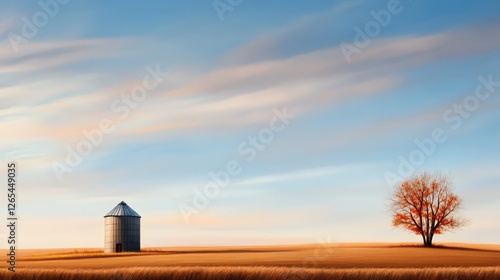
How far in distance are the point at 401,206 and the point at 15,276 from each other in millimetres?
80613

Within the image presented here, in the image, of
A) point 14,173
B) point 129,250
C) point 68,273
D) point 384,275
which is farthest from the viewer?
point 129,250

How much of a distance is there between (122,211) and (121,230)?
2.95m

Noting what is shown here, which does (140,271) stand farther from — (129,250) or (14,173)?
(129,250)

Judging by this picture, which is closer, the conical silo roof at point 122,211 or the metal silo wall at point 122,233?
the metal silo wall at point 122,233

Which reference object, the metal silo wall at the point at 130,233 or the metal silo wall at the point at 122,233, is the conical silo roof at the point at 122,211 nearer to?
the metal silo wall at the point at 122,233

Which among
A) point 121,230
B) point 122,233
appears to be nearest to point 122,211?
point 121,230

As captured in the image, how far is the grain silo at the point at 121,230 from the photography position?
9888cm

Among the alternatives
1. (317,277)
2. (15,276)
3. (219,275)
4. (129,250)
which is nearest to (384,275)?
(317,277)

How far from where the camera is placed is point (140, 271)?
30.0m

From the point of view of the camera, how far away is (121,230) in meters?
99.0

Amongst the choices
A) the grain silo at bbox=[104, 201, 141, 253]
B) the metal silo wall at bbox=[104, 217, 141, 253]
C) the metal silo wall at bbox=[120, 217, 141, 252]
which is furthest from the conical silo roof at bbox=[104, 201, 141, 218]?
the metal silo wall at bbox=[120, 217, 141, 252]

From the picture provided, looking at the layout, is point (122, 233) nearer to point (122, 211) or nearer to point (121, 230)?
point (121, 230)

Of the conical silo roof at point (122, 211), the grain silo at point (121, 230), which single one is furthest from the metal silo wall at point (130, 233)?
the conical silo roof at point (122, 211)

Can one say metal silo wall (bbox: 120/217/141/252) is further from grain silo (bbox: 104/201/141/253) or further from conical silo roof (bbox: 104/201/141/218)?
conical silo roof (bbox: 104/201/141/218)
